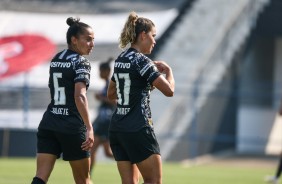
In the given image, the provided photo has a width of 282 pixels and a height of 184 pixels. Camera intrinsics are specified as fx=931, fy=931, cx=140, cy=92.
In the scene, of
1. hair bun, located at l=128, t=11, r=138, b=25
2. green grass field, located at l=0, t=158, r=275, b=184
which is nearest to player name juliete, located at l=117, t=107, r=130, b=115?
hair bun, located at l=128, t=11, r=138, b=25

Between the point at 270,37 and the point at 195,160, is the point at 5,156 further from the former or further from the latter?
the point at 270,37

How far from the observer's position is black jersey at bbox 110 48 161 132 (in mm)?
8828

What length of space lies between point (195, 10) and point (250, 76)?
12.2 ft

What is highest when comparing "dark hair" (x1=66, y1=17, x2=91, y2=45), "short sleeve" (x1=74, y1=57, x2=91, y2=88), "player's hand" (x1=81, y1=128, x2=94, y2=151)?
"dark hair" (x1=66, y1=17, x2=91, y2=45)

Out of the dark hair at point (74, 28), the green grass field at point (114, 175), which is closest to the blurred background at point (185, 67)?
the green grass field at point (114, 175)

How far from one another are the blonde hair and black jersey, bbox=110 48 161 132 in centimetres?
11

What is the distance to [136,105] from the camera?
889 centimetres

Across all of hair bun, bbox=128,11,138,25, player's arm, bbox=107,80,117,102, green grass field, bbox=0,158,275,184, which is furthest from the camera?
green grass field, bbox=0,158,275,184

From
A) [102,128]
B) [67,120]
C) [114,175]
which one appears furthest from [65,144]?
[114,175]

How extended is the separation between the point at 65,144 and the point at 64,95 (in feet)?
1.63

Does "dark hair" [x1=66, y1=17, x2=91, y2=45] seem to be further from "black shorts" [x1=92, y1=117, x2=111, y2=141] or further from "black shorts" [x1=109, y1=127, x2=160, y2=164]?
"black shorts" [x1=92, y1=117, x2=111, y2=141]

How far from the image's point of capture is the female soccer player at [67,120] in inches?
368

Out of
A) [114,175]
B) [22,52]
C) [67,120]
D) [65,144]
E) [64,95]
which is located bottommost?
[114,175]

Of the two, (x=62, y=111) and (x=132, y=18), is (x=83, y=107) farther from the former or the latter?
(x=132, y=18)
